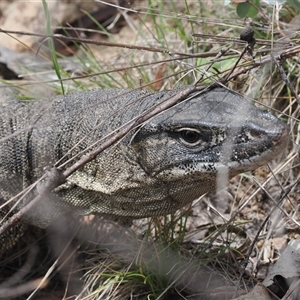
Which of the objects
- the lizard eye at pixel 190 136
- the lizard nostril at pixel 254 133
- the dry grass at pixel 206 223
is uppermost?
the lizard nostril at pixel 254 133

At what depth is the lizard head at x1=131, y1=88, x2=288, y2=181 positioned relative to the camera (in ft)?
9.07

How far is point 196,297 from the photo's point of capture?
3.40 m

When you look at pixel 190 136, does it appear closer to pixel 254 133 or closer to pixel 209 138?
pixel 209 138

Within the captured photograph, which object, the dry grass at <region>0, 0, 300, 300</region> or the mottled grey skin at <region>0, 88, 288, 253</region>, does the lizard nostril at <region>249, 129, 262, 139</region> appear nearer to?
the mottled grey skin at <region>0, 88, 288, 253</region>

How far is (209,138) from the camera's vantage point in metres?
2.86

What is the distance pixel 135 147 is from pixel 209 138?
0.37 metres

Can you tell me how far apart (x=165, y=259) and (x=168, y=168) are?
0.68 m

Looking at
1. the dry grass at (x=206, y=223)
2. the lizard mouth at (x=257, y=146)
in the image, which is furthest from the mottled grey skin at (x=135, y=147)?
the dry grass at (x=206, y=223)

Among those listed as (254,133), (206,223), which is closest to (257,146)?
(254,133)

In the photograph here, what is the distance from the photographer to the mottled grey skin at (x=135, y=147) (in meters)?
2.81

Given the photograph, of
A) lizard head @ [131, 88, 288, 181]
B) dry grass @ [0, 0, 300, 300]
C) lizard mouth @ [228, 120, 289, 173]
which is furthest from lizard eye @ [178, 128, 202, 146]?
dry grass @ [0, 0, 300, 300]

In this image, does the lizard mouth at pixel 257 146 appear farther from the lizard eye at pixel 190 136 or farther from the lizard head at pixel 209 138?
the lizard eye at pixel 190 136

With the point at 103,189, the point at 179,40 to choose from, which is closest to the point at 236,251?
the point at 103,189

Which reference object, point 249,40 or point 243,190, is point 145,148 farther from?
point 243,190
